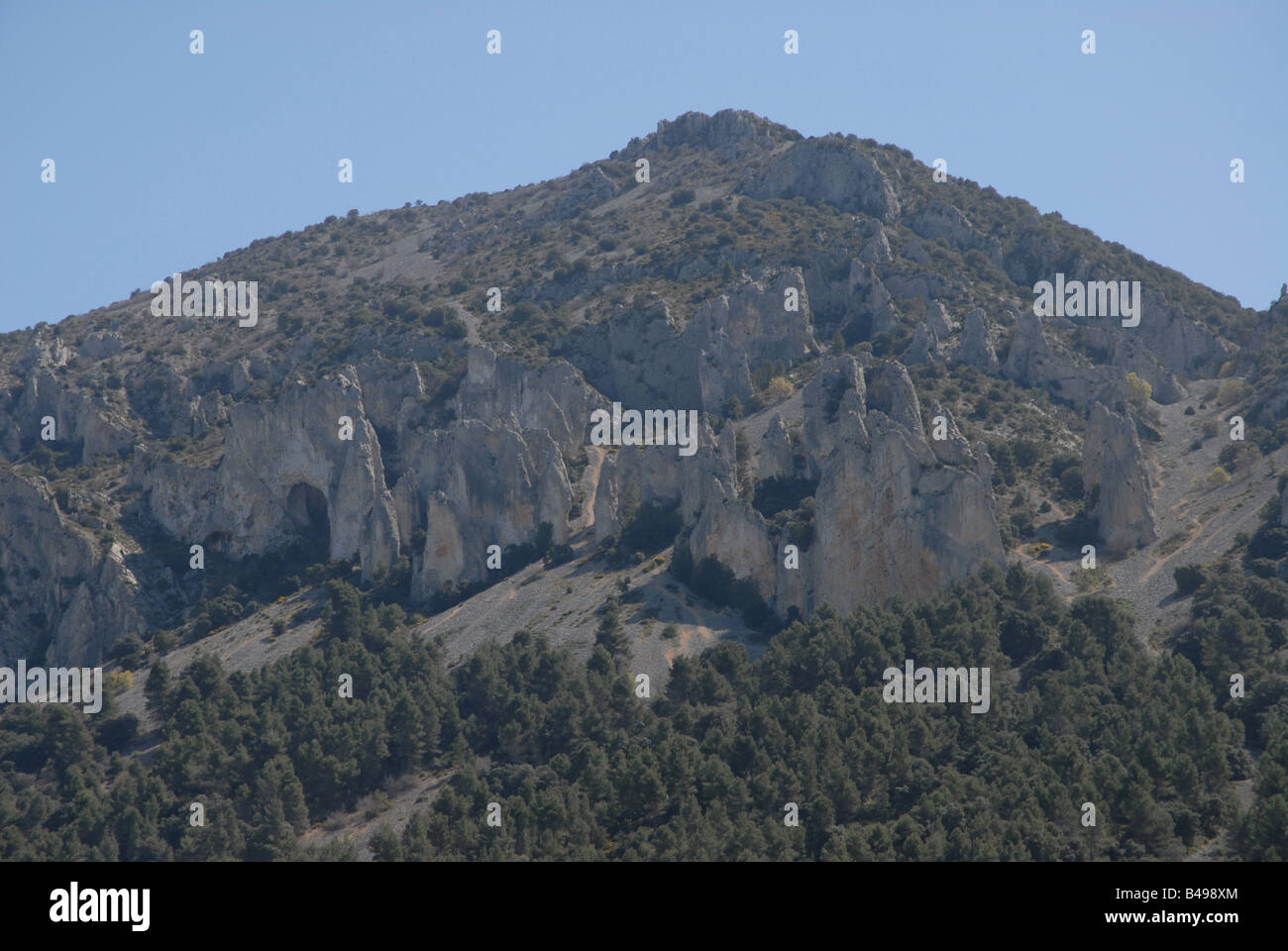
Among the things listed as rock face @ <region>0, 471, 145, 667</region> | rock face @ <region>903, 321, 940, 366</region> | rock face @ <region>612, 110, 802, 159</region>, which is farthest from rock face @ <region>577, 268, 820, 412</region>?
rock face @ <region>612, 110, 802, 159</region>

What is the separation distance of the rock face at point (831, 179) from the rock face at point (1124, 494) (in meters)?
56.7

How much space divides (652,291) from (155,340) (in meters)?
Result: 46.5

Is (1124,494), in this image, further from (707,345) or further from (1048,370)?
(707,345)

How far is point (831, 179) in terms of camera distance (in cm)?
15588

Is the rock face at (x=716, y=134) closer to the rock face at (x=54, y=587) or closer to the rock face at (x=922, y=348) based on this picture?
the rock face at (x=922, y=348)

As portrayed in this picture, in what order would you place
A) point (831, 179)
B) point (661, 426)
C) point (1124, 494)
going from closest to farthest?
point (1124, 494), point (661, 426), point (831, 179)

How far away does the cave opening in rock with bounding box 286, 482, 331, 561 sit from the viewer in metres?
118

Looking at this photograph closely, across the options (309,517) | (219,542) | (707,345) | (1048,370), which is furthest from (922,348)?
(219,542)

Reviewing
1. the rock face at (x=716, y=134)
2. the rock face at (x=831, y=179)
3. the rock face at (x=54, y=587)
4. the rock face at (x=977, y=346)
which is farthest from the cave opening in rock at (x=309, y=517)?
the rock face at (x=716, y=134)

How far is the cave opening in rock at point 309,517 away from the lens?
118 metres

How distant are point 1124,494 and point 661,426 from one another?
3603 cm

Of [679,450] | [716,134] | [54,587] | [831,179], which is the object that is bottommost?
[54,587]

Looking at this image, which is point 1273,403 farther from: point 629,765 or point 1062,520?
point 629,765

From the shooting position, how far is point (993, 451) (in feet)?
349
